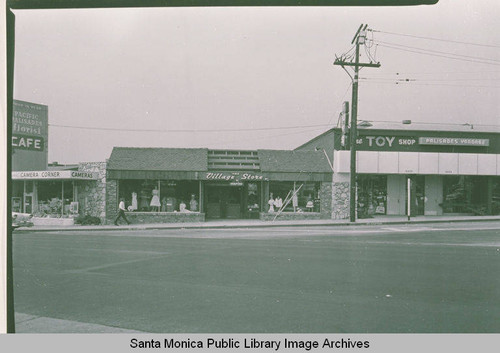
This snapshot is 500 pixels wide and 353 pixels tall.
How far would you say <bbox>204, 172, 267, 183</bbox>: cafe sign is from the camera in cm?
2691

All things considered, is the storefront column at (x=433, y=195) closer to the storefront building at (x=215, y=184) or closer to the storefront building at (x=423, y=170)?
the storefront building at (x=423, y=170)

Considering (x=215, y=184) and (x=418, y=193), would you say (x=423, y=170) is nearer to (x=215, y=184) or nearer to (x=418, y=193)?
(x=418, y=193)

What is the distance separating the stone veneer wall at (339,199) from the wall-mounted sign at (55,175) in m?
13.8

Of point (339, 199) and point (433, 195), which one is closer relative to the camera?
point (339, 199)

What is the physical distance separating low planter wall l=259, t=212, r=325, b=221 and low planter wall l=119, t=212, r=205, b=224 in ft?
11.7

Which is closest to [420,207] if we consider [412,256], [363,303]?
[412,256]

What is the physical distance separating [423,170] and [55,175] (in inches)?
839

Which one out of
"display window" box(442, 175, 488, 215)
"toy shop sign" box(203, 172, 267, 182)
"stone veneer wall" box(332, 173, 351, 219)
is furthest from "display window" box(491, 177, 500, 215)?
"toy shop sign" box(203, 172, 267, 182)

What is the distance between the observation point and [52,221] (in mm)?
26766

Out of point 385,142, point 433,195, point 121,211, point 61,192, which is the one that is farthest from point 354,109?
point 61,192

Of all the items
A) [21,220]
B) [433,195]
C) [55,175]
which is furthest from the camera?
[433,195]

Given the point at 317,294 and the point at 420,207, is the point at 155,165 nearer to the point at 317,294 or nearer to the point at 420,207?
the point at 420,207

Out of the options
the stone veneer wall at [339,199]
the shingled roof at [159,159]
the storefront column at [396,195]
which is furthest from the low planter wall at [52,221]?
the storefront column at [396,195]

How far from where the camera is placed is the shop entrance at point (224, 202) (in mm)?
28734
